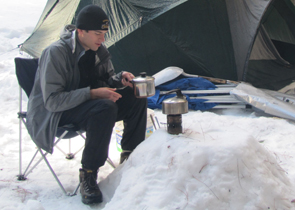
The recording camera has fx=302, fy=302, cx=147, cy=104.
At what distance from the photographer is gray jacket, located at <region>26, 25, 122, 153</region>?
1955 mm

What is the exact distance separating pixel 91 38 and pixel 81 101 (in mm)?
470

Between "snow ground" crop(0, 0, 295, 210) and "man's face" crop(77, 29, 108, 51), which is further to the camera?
"man's face" crop(77, 29, 108, 51)

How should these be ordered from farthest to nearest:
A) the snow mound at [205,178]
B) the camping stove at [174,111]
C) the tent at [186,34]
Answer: the tent at [186,34] < the camping stove at [174,111] < the snow mound at [205,178]

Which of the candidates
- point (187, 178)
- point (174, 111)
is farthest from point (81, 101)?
point (187, 178)

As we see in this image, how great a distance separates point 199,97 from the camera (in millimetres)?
4113

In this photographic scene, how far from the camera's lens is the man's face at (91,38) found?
209cm

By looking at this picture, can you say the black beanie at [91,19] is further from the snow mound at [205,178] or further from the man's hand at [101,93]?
the snow mound at [205,178]

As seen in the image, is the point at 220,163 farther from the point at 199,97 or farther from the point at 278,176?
the point at 199,97

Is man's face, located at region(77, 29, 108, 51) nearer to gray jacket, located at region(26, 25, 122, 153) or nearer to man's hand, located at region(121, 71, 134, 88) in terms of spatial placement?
gray jacket, located at region(26, 25, 122, 153)

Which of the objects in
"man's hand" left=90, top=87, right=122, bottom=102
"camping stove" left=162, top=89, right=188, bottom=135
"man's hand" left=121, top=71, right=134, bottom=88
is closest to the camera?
"camping stove" left=162, top=89, right=188, bottom=135

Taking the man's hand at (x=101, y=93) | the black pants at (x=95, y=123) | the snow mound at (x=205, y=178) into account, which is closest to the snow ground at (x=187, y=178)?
the snow mound at (x=205, y=178)

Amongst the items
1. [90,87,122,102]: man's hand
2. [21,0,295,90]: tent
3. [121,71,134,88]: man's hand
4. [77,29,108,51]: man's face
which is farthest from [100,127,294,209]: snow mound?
[21,0,295,90]: tent

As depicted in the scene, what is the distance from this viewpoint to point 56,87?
6.47ft

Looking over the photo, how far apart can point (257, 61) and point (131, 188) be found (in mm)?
4479
